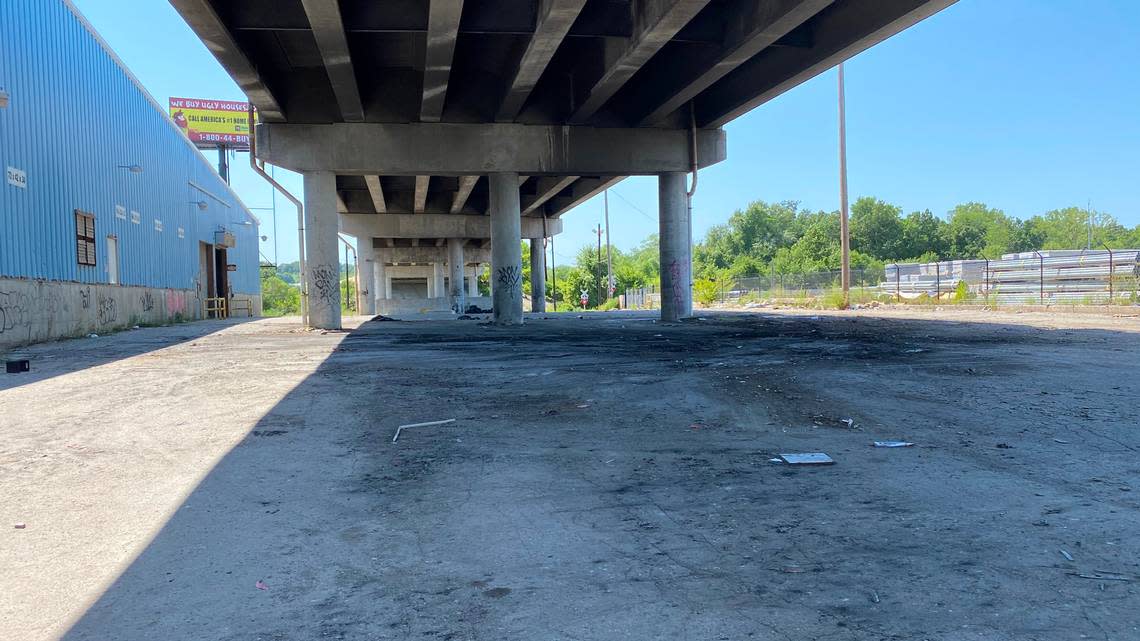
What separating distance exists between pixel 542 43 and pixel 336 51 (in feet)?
13.5

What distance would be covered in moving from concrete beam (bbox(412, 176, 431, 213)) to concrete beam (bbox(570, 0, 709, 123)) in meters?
13.1

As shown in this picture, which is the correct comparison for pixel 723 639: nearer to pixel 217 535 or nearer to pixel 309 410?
pixel 217 535

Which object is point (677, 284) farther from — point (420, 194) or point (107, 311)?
point (107, 311)

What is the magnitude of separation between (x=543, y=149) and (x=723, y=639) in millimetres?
19025

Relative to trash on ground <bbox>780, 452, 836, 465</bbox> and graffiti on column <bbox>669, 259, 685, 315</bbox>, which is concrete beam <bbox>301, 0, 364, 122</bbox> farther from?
trash on ground <bbox>780, 452, 836, 465</bbox>

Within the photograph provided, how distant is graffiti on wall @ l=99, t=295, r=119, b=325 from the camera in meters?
21.6

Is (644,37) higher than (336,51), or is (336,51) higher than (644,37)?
(336,51)

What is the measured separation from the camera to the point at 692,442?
5652 mm

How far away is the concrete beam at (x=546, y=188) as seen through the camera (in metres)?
29.9

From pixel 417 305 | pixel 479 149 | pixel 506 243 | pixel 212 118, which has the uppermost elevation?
pixel 212 118

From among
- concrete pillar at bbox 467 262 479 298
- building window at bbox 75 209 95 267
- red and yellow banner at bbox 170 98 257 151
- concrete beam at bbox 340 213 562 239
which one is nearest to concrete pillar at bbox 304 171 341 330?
building window at bbox 75 209 95 267

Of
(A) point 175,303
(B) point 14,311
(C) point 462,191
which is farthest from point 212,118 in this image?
(B) point 14,311

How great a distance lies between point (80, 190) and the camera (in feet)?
67.7

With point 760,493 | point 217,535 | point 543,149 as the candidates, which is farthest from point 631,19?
point 217,535
